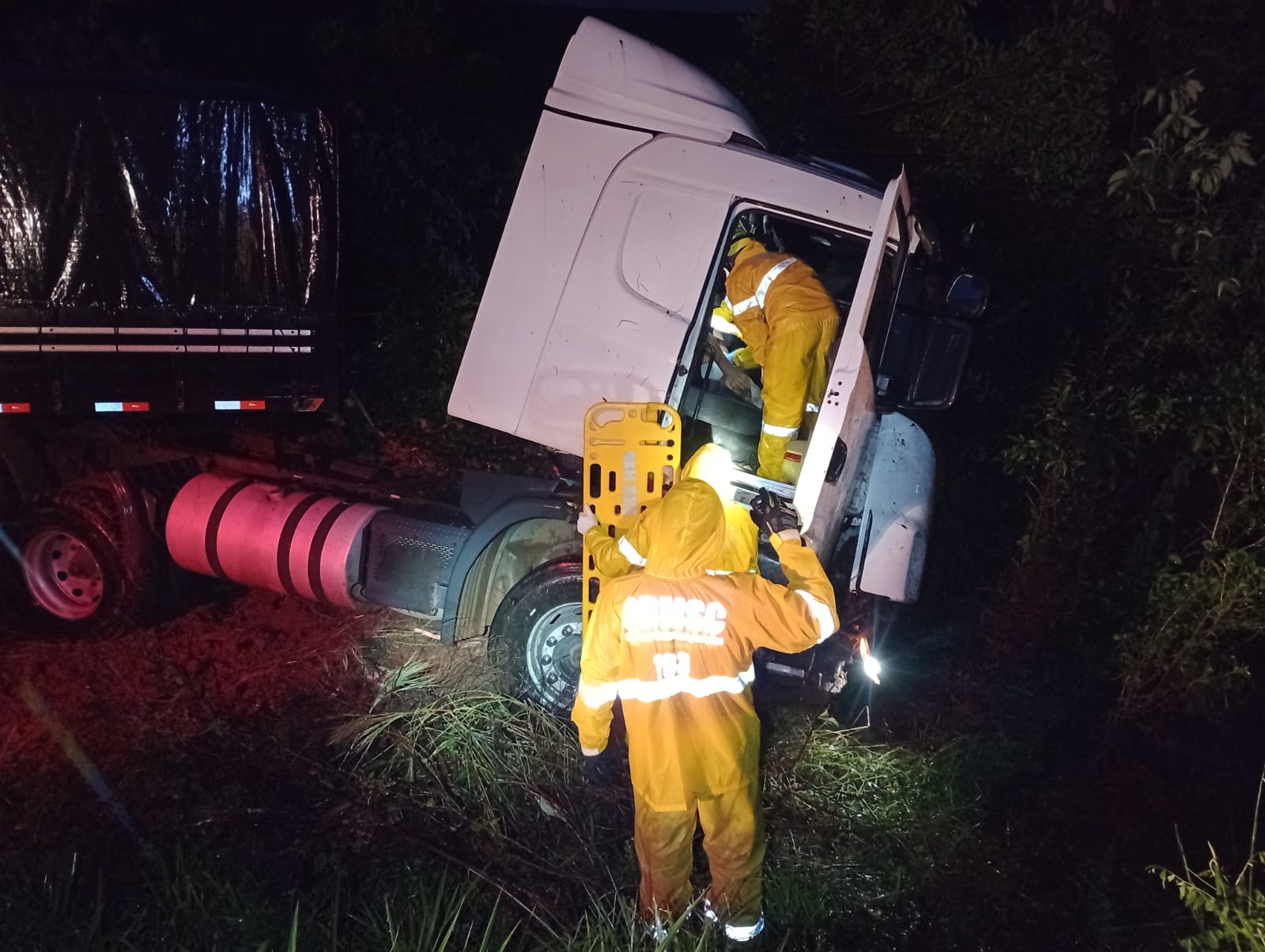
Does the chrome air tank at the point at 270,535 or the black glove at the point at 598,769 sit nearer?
the black glove at the point at 598,769

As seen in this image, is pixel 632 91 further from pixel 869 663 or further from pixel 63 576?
pixel 63 576

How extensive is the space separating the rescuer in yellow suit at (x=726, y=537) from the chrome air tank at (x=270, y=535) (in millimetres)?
1468

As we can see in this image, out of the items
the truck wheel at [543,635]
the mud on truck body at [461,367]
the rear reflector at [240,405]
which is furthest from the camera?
the rear reflector at [240,405]

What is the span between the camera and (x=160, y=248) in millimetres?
4102

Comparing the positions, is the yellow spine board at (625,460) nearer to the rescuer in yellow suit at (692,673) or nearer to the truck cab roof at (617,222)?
the truck cab roof at (617,222)

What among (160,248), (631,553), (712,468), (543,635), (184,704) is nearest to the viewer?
(631,553)

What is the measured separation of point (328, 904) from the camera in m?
3.12

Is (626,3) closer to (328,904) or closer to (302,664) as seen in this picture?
(302,664)

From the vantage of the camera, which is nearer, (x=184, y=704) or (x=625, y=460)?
(x=625, y=460)

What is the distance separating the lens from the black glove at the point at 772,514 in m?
3.05

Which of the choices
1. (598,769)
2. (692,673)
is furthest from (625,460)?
(598,769)

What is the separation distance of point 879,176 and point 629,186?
275 cm

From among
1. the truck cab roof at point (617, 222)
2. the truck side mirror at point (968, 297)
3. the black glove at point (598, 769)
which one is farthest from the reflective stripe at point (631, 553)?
the truck side mirror at point (968, 297)

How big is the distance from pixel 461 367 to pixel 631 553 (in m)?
1.20
